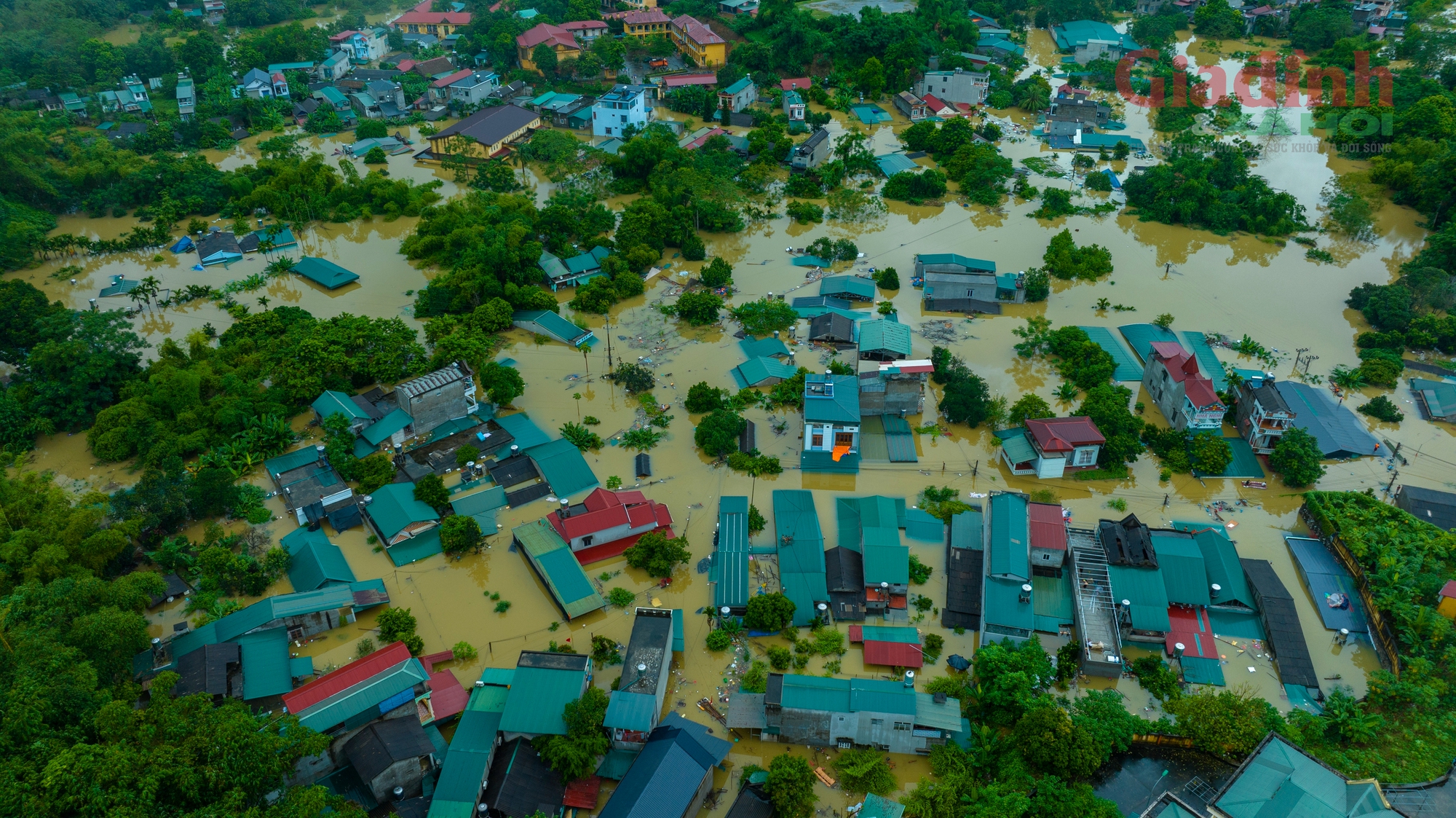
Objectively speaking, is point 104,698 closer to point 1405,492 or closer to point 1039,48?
point 1405,492

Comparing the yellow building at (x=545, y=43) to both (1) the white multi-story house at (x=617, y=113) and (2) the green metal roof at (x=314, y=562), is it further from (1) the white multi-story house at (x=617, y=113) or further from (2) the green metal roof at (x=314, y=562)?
(2) the green metal roof at (x=314, y=562)

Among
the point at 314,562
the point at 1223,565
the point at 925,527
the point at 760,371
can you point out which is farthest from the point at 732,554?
the point at 1223,565

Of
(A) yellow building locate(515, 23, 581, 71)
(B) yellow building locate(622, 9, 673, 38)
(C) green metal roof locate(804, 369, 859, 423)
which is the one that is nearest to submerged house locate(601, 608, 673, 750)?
(C) green metal roof locate(804, 369, 859, 423)

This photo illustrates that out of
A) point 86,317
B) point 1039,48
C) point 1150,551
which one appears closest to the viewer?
point 1150,551

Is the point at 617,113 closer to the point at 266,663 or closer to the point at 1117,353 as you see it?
the point at 1117,353

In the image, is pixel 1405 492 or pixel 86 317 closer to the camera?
pixel 1405 492

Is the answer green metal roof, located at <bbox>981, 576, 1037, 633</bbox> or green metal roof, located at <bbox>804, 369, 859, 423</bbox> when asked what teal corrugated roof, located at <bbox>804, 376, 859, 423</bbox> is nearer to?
green metal roof, located at <bbox>804, 369, 859, 423</bbox>

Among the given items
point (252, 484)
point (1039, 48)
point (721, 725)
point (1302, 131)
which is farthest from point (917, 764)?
point (1039, 48)
